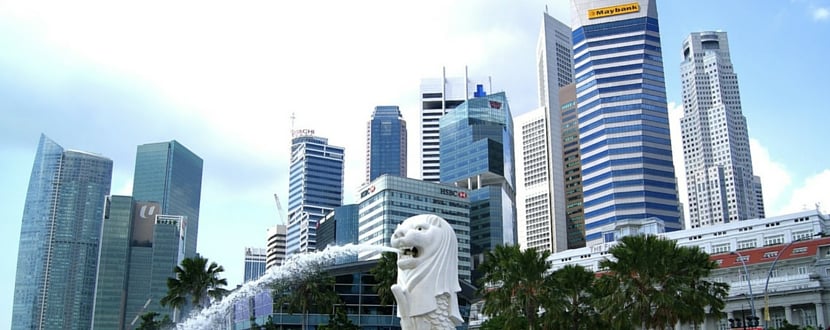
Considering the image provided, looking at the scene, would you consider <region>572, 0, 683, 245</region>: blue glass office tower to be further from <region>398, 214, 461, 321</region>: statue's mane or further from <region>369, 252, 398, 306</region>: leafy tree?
<region>398, 214, 461, 321</region>: statue's mane

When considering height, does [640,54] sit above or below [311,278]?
above

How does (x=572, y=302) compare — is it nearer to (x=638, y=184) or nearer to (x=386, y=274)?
(x=386, y=274)

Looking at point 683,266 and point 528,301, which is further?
point 528,301

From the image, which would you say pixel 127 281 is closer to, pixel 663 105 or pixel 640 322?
pixel 663 105

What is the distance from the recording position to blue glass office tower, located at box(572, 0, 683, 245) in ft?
457

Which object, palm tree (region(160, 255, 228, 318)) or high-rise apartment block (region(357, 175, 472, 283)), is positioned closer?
palm tree (region(160, 255, 228, 318))

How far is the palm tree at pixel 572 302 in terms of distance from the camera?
150 ft

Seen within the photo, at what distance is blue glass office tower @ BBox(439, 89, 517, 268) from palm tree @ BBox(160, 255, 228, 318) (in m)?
104

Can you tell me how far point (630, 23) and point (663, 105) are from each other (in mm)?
16998

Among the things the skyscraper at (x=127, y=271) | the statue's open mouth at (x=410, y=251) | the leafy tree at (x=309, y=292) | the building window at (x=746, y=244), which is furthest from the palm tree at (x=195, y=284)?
the skyscraper at (x=127, y=271)

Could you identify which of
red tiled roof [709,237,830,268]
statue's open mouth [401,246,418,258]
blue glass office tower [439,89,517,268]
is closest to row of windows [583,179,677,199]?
blue glass office tower [439,89,517,268]

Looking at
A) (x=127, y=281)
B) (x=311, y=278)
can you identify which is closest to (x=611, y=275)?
(x=311, y=278)

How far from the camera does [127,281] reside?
196 m

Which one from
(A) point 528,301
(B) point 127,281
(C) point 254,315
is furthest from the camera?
(B) point 127,281
